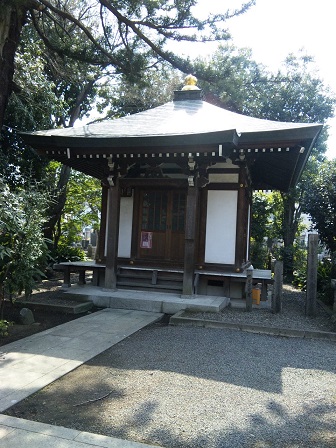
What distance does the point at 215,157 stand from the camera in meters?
8.20

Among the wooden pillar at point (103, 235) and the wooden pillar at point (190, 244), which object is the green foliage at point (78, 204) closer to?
the wooden pillar at point (103, 235)

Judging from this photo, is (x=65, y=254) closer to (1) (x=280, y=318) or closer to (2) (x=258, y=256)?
(2) (x=258, y=256)

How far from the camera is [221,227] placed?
9023 mm

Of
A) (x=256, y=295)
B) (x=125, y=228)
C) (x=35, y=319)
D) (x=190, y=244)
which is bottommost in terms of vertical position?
(x=35, y=319)

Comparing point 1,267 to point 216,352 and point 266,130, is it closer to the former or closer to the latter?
point 216,352

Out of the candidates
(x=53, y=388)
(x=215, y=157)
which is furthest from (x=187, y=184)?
(x=53, y=388)

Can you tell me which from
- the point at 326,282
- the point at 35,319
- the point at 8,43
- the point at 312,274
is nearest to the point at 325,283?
the point at 326,282

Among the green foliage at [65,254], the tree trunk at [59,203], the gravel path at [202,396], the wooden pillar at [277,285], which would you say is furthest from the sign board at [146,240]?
the green foliage at [65,254]

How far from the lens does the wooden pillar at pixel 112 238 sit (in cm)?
863

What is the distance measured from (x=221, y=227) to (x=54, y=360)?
5.37 m

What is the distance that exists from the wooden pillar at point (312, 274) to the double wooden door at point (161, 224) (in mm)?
3176

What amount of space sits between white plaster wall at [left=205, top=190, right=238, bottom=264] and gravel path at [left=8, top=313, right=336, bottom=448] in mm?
3491

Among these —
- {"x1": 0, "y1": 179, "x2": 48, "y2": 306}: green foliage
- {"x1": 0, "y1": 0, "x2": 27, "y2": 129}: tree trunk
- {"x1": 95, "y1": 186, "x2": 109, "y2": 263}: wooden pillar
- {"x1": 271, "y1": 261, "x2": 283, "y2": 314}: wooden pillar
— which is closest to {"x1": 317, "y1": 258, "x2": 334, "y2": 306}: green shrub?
{"x1": 271, "y1": 261, "x2": 283, "y2": 314}: wooden pillar

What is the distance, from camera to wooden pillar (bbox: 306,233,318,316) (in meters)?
7.25
